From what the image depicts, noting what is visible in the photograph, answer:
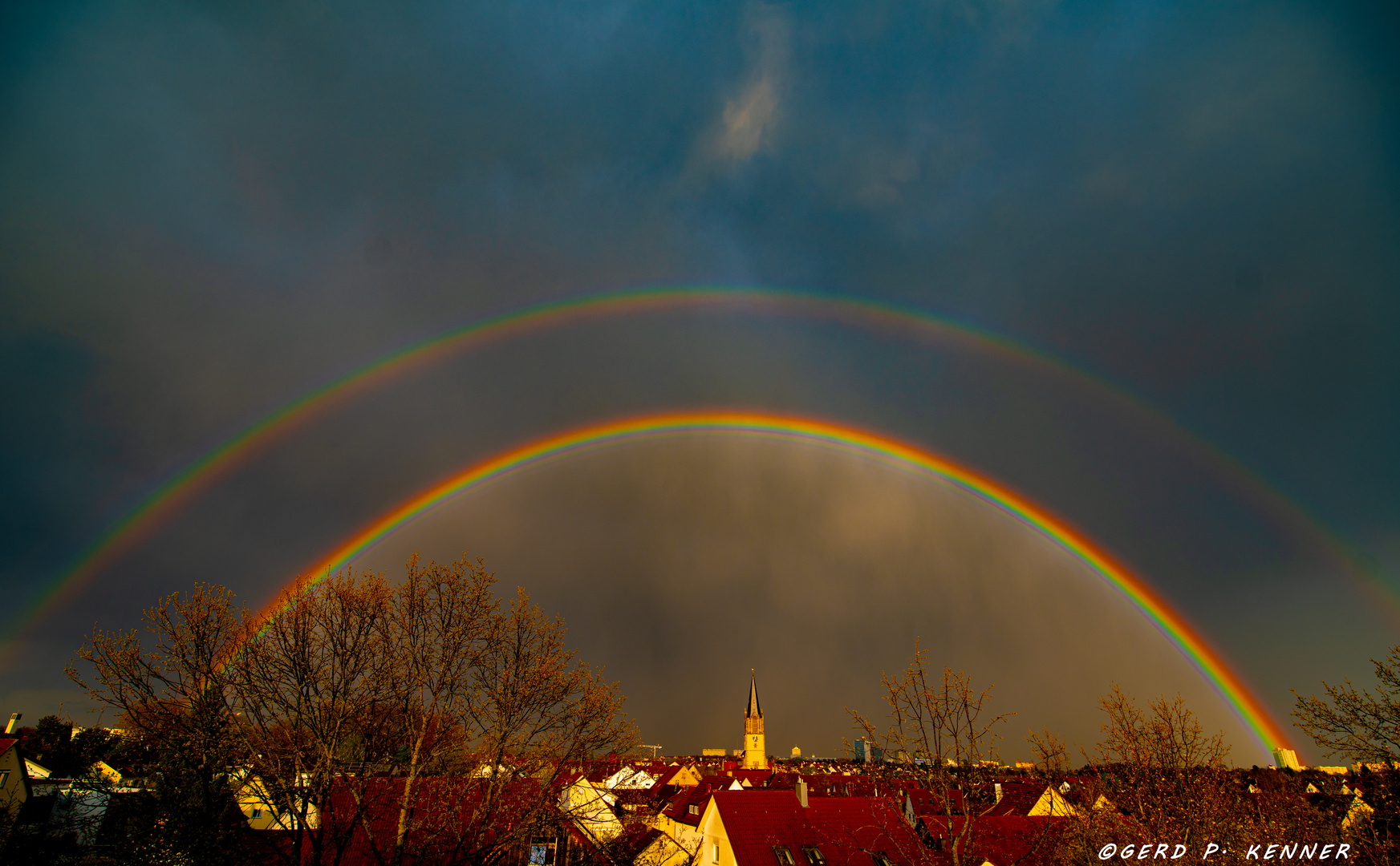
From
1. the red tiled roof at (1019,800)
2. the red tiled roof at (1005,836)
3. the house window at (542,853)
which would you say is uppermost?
A: the red tiled roof at (1019,800)

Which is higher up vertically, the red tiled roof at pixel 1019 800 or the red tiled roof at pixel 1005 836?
the red tiled roof at pixel 1019 800

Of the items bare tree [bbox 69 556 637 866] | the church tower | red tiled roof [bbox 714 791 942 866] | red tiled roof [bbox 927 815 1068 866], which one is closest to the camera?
bare tree [bbox 69 556 637 866]

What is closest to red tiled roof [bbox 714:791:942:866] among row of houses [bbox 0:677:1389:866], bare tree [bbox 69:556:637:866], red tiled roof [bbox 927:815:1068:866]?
row of houses [bbox 0:677:1389:866]

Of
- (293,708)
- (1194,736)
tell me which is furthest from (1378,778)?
(293,708)

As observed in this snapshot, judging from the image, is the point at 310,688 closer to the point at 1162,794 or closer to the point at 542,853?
the point at 542,853

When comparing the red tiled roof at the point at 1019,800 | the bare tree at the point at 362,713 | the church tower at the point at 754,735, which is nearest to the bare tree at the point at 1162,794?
the bare tree at the point at 362,713

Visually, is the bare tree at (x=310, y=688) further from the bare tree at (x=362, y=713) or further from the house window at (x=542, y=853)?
the house window at (x=542, y=853)

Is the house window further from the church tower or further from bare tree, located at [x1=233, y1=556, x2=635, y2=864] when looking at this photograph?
the church tower

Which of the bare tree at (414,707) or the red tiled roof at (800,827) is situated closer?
the bare tree at (414,707)

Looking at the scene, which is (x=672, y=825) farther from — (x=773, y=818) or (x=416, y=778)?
(x=416, y=778)

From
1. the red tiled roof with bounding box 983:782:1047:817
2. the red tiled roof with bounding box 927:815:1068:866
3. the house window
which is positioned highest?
the red tiled roof with bounding box 983:782:1047:817

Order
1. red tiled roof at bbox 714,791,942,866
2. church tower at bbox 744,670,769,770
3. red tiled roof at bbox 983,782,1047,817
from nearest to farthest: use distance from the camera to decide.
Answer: red tiled roof at bbox 714,791,942,866 → red tiled roof at bbox 983,782,1047,817 → church tower at bbox 744,670,769,770

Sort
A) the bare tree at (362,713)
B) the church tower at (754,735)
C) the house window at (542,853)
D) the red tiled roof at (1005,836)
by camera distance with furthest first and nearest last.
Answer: the church tower at (754,735) < the red tiled roof at (1005,836) < the house window at (542,853) < the bare tree at (362,713)

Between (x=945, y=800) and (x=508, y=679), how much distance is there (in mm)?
11752
